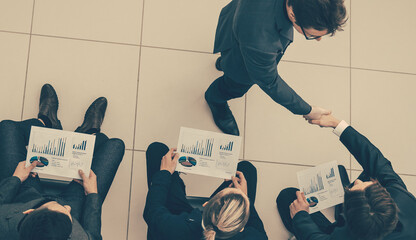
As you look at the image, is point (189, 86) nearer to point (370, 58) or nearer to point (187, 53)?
point (187, 53)

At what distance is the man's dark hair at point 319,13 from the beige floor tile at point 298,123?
4.23 ft

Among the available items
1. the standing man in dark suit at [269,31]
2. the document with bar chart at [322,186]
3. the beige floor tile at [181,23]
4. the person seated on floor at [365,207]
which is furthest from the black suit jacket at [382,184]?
the beige floor tile at [181,23]

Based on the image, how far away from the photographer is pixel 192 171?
2.39 metres

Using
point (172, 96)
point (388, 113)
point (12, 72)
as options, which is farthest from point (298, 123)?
point (12, 72)

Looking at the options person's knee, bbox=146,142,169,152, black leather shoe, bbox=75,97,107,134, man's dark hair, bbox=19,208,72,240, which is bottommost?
man's dark hair, bbox=19,208,72,240

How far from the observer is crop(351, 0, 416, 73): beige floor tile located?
9.46 feet

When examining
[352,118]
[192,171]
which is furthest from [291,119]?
[192,171]

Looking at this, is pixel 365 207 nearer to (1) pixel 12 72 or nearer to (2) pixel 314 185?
(2) pixel 314 185

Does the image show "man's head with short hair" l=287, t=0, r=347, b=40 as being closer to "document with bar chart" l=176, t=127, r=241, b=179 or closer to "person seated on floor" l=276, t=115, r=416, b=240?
"person seated on floor" l=276, t=115, r=416, b=240

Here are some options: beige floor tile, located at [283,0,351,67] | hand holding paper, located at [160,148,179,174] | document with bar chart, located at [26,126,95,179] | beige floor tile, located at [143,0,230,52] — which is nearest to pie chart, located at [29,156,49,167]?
document with bar chart, located at [26,126,95,179]

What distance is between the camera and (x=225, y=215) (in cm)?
176

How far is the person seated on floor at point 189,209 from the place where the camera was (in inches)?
69.8

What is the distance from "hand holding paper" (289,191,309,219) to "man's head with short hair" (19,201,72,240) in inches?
53.2

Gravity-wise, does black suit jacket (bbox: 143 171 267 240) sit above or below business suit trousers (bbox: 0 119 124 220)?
below
